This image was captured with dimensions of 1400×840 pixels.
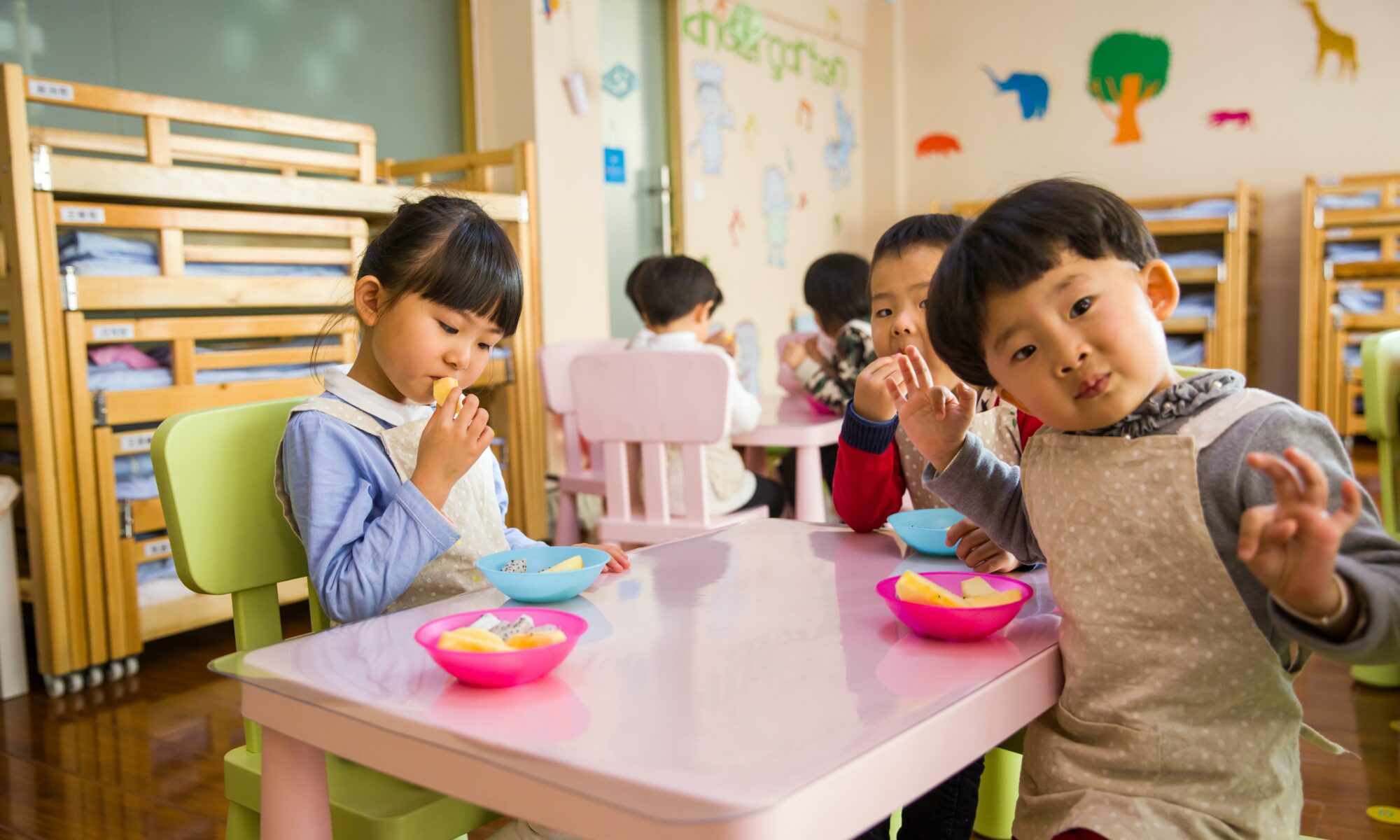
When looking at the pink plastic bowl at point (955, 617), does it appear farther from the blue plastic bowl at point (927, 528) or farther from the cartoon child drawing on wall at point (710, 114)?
the cartoon child drawing on wall at point (710, 114)

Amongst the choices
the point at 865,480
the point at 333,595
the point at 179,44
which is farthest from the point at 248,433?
the point at 179,44

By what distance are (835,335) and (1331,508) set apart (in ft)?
7.06

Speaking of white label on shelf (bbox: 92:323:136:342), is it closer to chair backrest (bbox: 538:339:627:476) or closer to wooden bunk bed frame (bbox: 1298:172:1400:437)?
chair backrest (bbox: 538:339:627:476)

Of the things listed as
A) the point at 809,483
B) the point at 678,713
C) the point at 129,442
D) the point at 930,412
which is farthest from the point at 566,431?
the point at 678,713

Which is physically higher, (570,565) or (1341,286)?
(1341,286)

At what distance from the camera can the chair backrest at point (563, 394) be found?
3076 mm

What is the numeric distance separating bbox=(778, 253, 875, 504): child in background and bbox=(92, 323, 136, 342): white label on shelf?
156cm

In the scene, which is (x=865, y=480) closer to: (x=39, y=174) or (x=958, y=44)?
(x=39, y=174)

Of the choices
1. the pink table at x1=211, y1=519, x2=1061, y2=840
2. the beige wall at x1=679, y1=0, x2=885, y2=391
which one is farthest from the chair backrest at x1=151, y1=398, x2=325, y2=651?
the beige wall at x1=679, y1=0, x2=885, y2=391

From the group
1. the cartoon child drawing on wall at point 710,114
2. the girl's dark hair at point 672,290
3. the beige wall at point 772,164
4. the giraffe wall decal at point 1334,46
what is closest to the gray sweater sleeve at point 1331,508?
the girl's dark hair at point 672,290

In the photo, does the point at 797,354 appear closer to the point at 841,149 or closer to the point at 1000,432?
the point at 1000,432

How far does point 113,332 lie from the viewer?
248 cm

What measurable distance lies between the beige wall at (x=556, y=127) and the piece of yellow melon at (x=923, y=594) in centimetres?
337

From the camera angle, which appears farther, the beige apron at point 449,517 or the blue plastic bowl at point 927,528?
the beige apron at point 449,517
